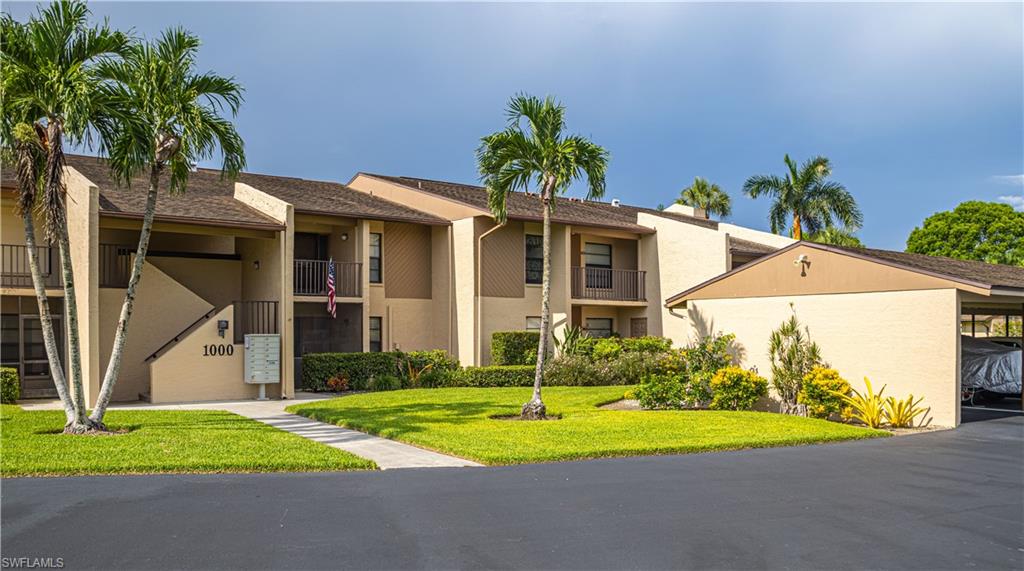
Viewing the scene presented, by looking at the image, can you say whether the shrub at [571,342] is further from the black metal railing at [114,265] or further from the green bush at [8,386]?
the green bush at [8,386]

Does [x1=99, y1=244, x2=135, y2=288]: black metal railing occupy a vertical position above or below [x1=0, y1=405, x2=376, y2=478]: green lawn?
above

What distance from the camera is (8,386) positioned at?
18.0 meters

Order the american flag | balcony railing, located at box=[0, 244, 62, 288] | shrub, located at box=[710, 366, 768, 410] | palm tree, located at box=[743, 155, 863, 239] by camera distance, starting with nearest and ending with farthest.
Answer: shrub, located at box=[710, 366, 768, 410], balcony railing, located at box=[0, 244, 62, 288], the american flag, palm tree, located at box=[743, 155, 863, 239]

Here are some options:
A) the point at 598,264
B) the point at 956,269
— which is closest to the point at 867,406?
the point at 956,269

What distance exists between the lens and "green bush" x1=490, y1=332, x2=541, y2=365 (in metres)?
25.1

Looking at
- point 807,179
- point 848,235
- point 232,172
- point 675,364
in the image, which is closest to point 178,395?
point 232,172

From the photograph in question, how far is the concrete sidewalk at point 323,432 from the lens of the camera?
11.3 meters

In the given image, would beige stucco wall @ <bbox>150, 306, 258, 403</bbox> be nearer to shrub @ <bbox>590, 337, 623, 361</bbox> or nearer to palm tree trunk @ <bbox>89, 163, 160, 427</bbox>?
palm tree trunk @ <bbox>89, 163, 160, 427</bbox>

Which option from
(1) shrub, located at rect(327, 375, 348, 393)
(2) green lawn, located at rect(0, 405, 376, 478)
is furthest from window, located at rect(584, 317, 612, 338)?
(2) green lawn, located at rect(0, 405, 376, 478)

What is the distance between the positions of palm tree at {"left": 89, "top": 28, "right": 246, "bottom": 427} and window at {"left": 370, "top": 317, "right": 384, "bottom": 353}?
11.7 meters

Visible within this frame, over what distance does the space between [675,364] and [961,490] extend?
9574 mm

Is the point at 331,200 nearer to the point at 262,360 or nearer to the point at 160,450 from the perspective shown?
the point at 262,360

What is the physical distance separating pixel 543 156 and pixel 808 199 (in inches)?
941

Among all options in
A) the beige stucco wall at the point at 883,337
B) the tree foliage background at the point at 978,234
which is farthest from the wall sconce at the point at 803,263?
the tree foliage background at the point at 978,234
